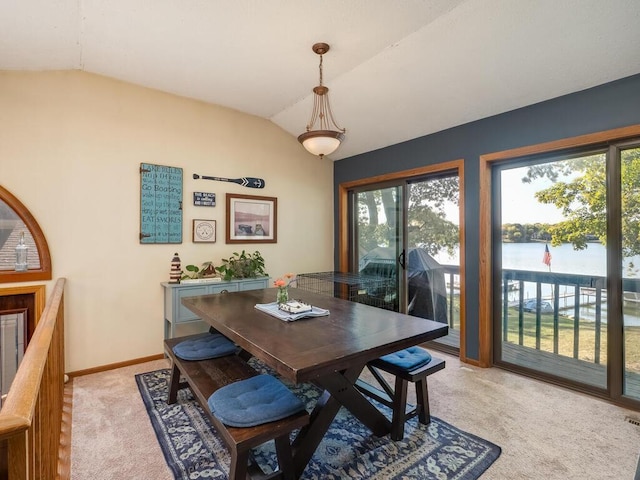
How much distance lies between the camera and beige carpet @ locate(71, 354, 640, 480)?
6.03 feet

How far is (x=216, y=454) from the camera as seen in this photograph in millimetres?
1946

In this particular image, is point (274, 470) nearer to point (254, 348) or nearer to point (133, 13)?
point (254, 348)

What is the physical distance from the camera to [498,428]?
222cm

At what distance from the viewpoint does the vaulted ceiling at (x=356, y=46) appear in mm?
2160

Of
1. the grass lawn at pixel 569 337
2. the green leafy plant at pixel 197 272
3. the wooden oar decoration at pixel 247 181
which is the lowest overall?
the grass lawn at pixel 569 337

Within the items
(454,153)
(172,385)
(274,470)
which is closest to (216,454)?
(274,470)

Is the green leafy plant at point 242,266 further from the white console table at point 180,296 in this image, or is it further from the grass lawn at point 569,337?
the grass lawn at point 569,337

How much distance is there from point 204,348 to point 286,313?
71 centimetres

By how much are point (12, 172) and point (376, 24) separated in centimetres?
319

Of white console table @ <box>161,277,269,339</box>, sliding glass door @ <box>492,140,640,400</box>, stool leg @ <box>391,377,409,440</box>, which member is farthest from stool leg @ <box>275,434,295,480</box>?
sliding glass door @ <box>492,140,640,400</box>

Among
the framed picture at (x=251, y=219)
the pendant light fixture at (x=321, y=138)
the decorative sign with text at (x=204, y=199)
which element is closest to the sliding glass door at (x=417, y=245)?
the framed picture at (x=251, y=219)

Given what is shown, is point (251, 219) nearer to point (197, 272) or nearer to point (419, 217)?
point (197, 272)

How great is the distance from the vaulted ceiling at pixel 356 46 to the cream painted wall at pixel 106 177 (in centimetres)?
25

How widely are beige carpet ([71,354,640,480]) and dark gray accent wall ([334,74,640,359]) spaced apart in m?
0.70
